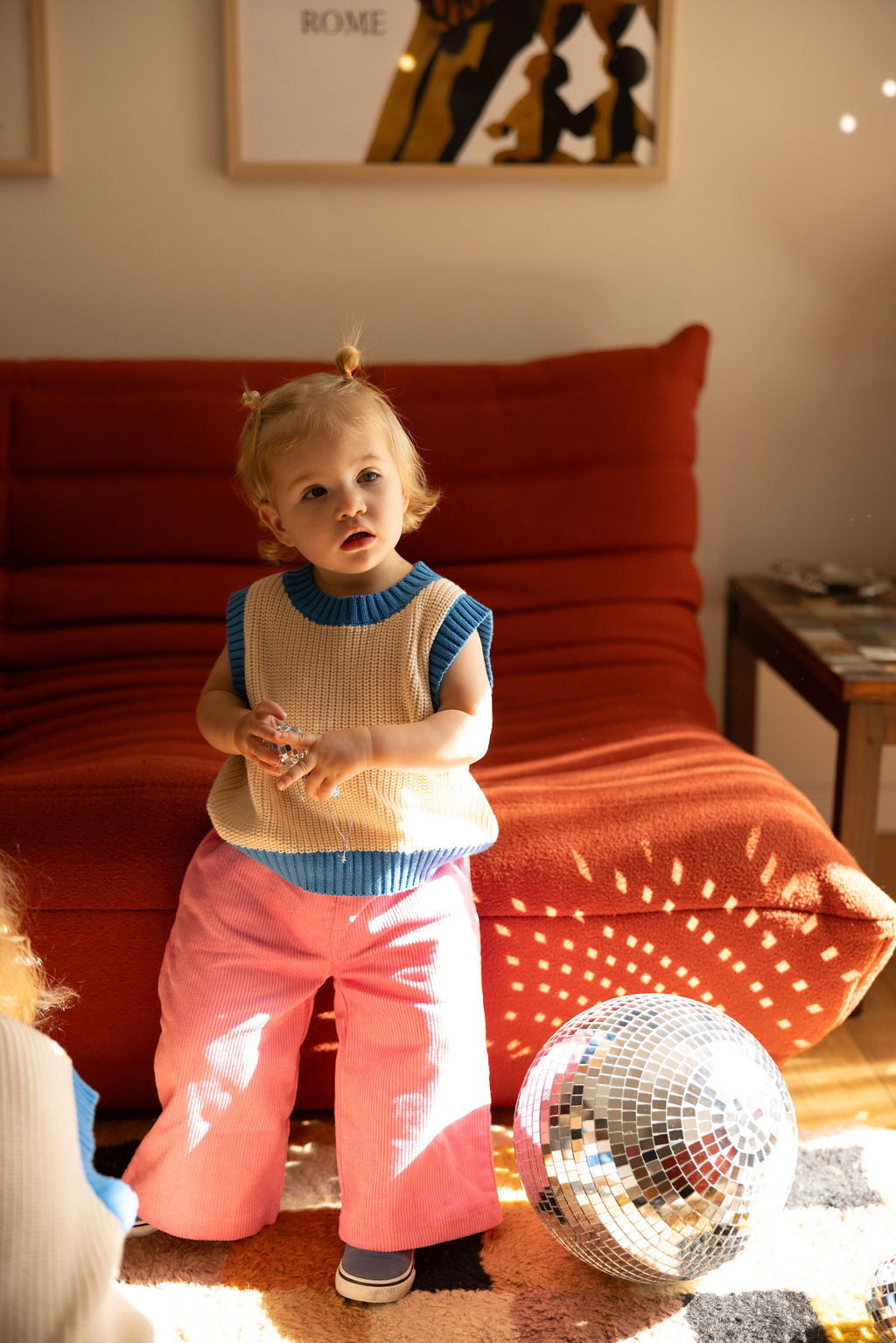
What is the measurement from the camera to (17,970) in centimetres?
89

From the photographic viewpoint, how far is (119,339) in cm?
205

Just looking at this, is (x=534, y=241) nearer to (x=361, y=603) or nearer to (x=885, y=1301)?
(x=361, y=603)

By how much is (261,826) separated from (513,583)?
0.76 meters

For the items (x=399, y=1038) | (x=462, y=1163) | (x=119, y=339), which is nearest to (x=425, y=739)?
(x=399, y=1038)

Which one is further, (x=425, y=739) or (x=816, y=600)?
(x=816, y=600)

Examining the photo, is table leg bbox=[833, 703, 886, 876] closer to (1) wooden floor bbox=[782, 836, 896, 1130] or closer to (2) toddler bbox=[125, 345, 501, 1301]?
(1) wooden floor bbox=[782, 836, 896, 1130]

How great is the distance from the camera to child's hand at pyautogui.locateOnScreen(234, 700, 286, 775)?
109 centimetres

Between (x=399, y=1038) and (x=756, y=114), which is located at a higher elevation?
(x=756, y=114)

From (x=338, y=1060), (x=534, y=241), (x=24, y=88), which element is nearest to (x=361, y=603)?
(x=338, y=1060)

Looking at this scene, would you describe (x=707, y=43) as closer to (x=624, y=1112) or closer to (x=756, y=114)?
(x=756, y=114)

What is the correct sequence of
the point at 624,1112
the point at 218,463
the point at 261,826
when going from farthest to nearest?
the point at 218,463 → the point at 261,826 → the point at 624,1112

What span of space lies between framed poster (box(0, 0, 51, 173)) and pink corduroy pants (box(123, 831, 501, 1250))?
1349mm

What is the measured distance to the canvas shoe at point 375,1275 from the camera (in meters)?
1.12

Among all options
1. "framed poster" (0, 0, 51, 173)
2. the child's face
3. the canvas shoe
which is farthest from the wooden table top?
"framed poster" (0, 0, 51, 173)
